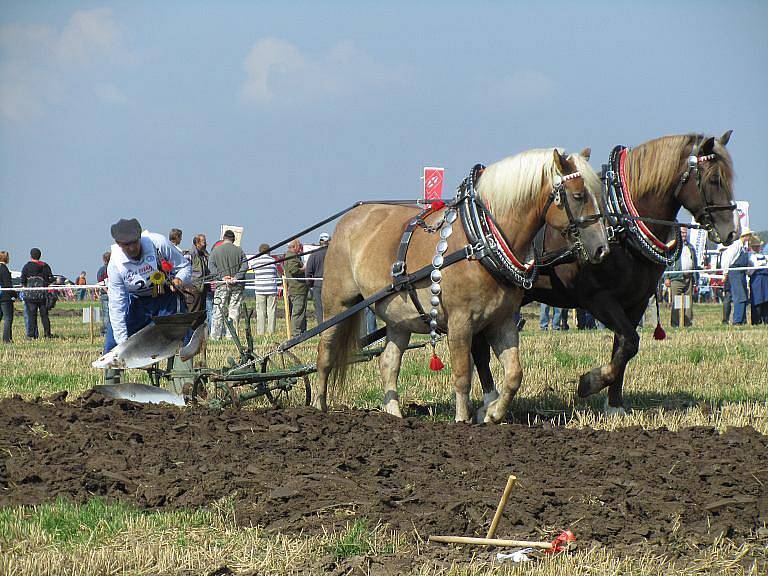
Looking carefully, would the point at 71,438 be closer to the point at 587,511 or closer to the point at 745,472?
the point at 587,511

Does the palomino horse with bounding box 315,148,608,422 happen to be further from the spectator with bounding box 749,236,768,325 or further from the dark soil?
the spectator with bounding box 749,236,768,325

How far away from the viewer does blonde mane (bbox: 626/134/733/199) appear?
7.60 meters

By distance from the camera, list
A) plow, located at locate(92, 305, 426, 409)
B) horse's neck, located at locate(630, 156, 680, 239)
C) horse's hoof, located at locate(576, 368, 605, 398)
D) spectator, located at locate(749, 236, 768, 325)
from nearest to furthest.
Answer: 1. horse's neck, located at locate(630, 156, 680, 239)
2. horse's hoof, located at locate(576, 368, 605, 398)
3. plow, located at locate(92, 305, 426, 409)
4. spectator, located at locate(749, 236, 768, 325)

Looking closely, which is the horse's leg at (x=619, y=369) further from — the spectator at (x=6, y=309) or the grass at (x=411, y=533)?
the spectator at (x=6, y=309)

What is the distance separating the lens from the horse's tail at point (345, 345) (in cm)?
854

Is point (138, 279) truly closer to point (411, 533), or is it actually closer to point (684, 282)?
point (411, 533)

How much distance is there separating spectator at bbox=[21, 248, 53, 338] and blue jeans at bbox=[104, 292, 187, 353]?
10.4 meters

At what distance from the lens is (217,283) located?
17.0 metres

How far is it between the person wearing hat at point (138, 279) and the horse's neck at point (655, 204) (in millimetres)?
3738

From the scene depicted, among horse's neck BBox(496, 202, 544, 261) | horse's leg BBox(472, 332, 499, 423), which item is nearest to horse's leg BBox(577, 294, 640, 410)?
horse's leg BBox(472, 332, 499, 423)

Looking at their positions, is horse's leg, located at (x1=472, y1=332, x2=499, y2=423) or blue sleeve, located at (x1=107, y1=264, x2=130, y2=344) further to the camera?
blue sleeve, located at (x1=107, y1=264, x2=130, y2=344)

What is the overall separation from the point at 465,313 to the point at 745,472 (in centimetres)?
229

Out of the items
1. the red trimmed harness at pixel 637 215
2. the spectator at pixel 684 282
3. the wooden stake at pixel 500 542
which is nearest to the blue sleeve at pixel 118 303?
the red trimmed harness at pixel 637 215

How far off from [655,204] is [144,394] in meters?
4.22
